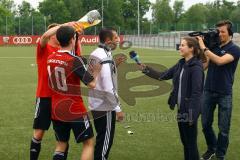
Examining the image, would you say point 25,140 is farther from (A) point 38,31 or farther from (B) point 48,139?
(A) point 38,31

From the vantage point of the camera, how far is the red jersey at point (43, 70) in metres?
6.23

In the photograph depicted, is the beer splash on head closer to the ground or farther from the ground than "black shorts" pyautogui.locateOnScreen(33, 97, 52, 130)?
farther from the ground

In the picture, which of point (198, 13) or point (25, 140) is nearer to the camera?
point (25, 140)

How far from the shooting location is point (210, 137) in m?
7.13

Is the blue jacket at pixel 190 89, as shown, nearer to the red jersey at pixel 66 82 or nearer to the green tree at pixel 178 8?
the red jersey at pixel 66 82

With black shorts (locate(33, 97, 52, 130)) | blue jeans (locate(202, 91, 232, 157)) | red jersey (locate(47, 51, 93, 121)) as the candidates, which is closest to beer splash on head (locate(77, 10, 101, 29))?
red jersey (locate(47, 51, 93, 121))

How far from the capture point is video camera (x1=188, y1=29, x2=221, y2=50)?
253 inches

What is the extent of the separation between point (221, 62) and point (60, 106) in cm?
225

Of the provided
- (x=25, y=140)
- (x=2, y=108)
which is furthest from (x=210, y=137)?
(x=2, y=108)

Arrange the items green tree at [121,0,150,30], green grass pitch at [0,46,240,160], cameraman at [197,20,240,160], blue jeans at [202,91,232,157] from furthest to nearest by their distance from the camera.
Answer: green tree at [121,0,150,30] → green grass pitch at [0,46,240,160] → blue jeans at [202,91,232,157] → cameraman at [197,20,240,160]

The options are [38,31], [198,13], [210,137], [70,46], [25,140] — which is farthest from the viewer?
[198,13]

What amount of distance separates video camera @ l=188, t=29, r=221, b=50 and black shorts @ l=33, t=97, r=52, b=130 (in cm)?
213

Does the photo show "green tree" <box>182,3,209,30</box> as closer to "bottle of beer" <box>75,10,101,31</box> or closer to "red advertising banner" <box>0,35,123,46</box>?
"red advertising banner" <box>0,35,123,46</box>

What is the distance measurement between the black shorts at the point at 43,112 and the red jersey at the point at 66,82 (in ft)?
1.35
